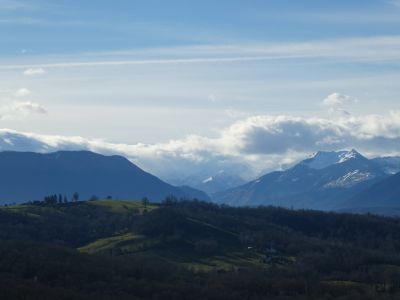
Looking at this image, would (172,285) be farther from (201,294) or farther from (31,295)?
(31,295)

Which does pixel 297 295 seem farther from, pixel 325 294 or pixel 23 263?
pixel 23 263

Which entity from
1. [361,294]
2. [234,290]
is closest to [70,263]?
[234,290]

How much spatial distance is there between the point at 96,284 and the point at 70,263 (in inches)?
618

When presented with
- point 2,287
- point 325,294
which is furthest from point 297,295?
point 2,287

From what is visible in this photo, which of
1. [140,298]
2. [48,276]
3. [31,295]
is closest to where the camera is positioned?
[31,295]

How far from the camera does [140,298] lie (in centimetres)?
17625

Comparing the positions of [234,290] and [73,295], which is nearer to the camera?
[73,295]

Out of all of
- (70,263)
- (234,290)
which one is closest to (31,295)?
(70,263)

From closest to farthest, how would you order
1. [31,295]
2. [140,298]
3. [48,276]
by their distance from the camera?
[31,295] → [140,298] → [48,276]

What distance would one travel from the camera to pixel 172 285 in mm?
192375

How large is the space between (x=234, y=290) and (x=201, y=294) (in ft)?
38.5

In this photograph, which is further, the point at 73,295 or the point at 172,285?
the point at 172,285

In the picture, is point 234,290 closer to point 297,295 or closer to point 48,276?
point 297,295

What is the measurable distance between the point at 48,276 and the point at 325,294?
65639 millimetres
